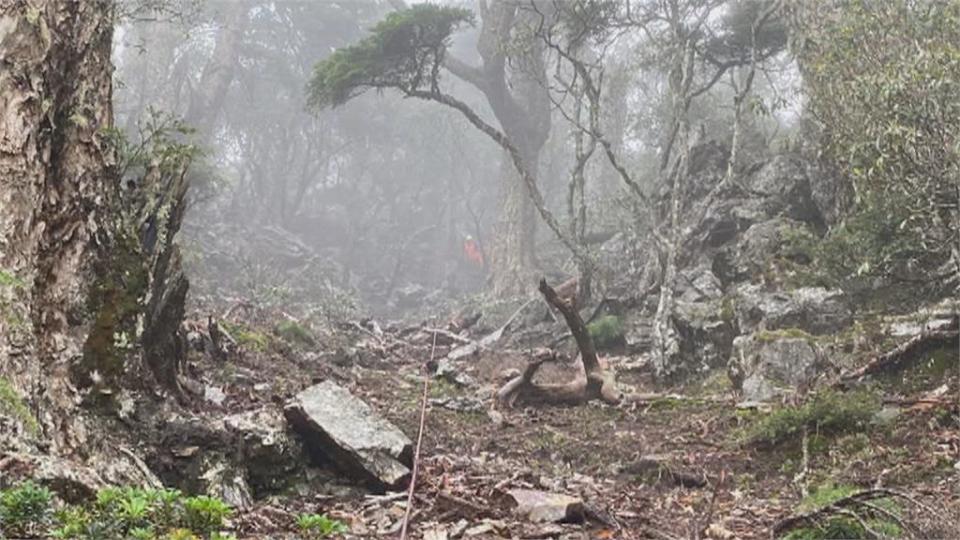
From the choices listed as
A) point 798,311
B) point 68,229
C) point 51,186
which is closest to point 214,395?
point 68,229

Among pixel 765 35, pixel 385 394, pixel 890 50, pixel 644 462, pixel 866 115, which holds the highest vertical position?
pixel 765 35

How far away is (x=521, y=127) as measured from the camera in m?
26.4

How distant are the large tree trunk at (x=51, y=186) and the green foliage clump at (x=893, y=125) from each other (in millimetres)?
7816

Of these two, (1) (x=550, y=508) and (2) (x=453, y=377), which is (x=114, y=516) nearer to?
(1) (x=550, y=508)

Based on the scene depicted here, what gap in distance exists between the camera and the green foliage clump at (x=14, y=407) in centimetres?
383

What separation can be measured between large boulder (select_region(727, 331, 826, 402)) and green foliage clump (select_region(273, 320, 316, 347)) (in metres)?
8.18

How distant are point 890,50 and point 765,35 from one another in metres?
7.86

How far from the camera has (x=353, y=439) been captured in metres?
6.18

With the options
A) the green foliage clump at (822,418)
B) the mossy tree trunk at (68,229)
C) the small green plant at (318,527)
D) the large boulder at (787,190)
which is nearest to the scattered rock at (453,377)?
the green foliage clump at (822,418)

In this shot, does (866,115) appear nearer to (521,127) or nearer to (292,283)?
(521,127)

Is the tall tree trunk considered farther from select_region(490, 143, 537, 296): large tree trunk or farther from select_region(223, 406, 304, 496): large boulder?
select_region(223, 406, 304, 496): large boulder

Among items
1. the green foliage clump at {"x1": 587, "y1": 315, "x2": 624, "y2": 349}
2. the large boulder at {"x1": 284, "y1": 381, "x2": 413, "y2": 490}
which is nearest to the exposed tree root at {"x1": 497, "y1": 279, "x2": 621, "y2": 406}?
the large boulder at {"x1": 284, "y1": 381, "x2": 413, "y2": 490}

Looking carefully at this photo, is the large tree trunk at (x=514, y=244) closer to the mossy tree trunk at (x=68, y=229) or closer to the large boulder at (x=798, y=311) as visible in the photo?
the large boulder at (x=798, y=311)

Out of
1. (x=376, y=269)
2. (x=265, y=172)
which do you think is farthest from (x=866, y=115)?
(x=265, y=172)
